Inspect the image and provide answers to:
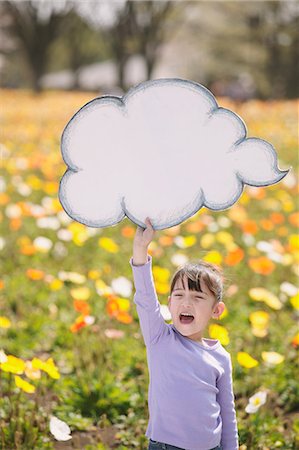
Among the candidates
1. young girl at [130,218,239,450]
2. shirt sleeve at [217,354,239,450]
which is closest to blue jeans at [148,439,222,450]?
young girl at [130,218,239,450]

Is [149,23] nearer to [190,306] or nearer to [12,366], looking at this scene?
[12,366]

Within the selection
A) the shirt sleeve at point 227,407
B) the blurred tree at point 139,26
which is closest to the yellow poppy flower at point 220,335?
the shirt sleeve at point 227,407

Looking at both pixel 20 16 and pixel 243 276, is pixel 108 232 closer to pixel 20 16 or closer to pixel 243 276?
pixel 243 276

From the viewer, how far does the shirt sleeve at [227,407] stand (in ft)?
6.97

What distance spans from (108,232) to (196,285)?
12.7 feet

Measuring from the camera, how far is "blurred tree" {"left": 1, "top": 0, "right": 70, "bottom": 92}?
32.1 m

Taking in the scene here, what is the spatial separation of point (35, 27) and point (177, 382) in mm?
32019

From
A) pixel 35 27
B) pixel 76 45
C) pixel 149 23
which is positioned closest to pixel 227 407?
pixel 149 23

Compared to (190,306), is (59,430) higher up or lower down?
lower down

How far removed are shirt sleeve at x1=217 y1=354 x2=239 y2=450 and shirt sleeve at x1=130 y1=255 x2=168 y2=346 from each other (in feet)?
0.70

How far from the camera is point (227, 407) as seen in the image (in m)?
2.15

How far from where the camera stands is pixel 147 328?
2.07 meters

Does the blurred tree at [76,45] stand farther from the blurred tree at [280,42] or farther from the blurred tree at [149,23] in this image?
the blurred tree at [280,42]

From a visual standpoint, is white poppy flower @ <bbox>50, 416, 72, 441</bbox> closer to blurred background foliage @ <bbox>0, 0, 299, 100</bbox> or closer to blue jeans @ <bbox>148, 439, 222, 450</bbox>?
blue jeans @ <bbox>148, 439, 222, 450</bbox>
